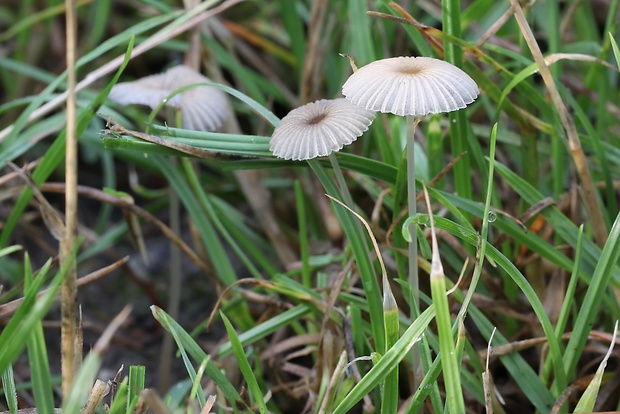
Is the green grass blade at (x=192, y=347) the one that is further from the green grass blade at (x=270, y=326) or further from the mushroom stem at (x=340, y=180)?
the mushroom stem at (x=340, y=180)

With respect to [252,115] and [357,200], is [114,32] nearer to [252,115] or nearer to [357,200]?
[252,115]

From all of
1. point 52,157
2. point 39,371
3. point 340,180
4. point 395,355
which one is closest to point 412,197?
point 340,180

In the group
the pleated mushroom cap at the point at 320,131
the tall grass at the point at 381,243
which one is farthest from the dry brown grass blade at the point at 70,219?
the pleated mushroom cap at the point at 320,131

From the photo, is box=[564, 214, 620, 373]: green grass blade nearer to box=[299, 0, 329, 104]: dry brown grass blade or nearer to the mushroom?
the mushroom

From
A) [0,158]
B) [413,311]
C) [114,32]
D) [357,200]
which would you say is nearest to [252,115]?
[357,200]

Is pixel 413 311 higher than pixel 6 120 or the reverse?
the reverse

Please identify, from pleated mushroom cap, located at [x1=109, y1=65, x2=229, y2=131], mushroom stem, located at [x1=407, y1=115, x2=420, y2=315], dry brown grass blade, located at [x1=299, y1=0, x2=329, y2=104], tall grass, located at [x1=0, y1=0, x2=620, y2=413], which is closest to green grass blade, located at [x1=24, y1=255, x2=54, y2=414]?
tall grass, located at [x1=0, y1=0, x2=620, y2=413]
